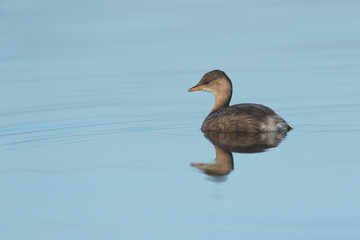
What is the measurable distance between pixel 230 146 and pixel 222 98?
2.54 metres

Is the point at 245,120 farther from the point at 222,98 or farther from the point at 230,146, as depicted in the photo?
the point at 222,98

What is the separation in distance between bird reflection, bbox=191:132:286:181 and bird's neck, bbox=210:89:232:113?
1.43 metres

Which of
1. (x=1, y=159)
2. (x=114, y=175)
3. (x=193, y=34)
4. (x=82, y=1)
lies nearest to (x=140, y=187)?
(x=114, y=175)

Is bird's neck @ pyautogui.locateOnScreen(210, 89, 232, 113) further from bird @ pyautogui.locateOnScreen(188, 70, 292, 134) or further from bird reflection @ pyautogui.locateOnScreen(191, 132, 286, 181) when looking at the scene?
bird reflection @ pyautogui.locateOnScreen(191, 132, 286, 181)

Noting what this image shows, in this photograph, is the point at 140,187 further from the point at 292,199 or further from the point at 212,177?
the point at 292,199

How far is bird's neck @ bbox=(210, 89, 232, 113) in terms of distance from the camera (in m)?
13.6

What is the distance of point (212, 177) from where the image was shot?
9391mm

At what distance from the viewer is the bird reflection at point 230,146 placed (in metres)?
9.78

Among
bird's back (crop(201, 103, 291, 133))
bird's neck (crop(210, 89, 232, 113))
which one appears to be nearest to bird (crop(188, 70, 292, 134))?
bird's back (crop(201, 103, 291, 133))


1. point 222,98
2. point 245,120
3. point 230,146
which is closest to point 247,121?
point 245,120

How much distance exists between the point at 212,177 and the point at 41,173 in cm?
188

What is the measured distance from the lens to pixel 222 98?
1365 centimetres

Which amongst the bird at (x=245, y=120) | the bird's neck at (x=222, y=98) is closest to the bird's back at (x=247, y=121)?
the bird at (x=245, y=120)

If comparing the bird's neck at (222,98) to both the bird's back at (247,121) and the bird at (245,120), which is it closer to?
the bird at (245,120)
